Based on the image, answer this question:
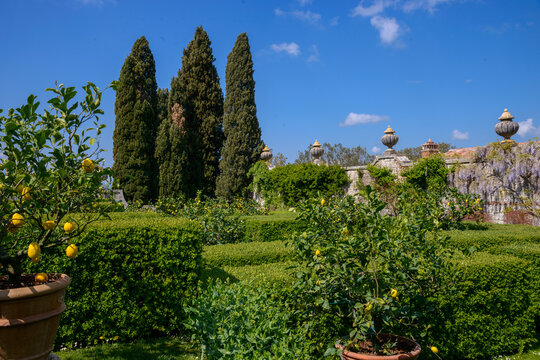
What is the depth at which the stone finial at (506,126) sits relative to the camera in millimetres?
12155

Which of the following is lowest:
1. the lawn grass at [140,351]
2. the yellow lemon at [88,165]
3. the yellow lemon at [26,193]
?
the lawn grass at [140,351]

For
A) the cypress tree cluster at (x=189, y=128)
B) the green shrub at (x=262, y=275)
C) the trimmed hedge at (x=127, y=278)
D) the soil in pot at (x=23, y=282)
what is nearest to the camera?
the soil in pot at (x=23, y=282)

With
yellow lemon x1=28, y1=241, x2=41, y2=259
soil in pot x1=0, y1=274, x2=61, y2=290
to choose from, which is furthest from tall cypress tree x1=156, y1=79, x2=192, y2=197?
yellow lemon x1=28, y1=241, x2=41, y2=259

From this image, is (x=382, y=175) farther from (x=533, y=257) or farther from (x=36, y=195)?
(x=36, y=195)

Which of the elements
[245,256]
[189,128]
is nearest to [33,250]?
[245,256]

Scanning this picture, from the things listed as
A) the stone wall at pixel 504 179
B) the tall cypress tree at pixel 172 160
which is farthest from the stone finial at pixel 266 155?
the stone wall at pixel 504 179

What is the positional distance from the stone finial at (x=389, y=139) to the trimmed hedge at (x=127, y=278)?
12266 millimetres

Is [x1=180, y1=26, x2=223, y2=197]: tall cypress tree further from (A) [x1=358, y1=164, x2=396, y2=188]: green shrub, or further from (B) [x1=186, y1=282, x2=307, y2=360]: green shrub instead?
(B) [x1=186, y1=282, x2=307, y2=360]: green shrub

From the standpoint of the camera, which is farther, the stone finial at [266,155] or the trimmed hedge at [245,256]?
the stone finial at [266,155]

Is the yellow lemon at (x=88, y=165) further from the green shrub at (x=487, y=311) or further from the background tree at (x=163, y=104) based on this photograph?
the background tree at (x=163, y=104)

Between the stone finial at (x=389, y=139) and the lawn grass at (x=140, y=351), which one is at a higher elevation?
the stone finial at (x=389, y=139)

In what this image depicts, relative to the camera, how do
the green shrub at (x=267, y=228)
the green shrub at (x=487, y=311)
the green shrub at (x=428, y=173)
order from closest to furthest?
the green shrub at (x=487, y=311), the green shrub at (x=267, y=228), the green shrub at (x=428, y=173)

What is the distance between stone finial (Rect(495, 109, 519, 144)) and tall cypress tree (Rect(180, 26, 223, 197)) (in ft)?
44.6

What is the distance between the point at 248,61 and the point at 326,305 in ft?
60.4
